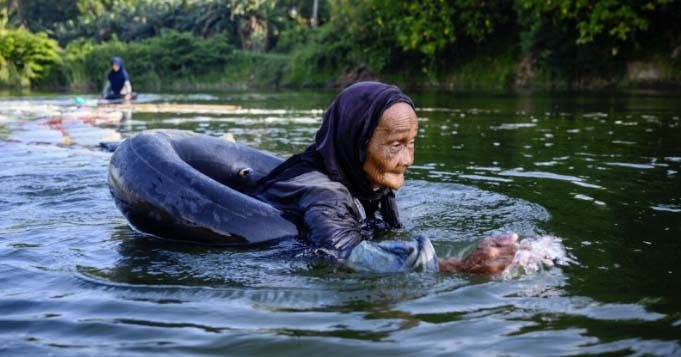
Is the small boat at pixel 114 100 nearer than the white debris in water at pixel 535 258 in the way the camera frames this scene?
No

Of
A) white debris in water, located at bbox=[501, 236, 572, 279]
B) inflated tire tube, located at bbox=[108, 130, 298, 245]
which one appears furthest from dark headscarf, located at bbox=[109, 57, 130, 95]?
white debris in water, located at bbox=[501, 236, 572, 279]

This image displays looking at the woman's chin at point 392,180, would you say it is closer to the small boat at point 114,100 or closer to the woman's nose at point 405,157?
the woman's nose at point 405,157

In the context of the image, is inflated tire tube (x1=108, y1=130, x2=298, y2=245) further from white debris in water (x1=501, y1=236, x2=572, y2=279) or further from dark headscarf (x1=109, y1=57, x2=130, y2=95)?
dark headscarf (x1=109, y1=57, x2=130, y2=95)

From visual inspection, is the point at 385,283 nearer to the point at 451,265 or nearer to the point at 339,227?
the point at 451,265

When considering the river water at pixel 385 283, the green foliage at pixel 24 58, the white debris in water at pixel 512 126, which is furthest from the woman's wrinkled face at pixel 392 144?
the green foliage at pixel 24 58

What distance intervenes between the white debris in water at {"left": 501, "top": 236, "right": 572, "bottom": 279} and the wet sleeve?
1.29ft

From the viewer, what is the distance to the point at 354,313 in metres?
3.20

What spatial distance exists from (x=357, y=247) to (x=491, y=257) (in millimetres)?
693

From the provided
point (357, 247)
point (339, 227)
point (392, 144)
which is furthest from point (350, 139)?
point (357, 247)

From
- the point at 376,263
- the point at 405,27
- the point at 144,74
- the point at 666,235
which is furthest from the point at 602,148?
the point at 144,74

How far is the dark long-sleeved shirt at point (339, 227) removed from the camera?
3834 millimetres

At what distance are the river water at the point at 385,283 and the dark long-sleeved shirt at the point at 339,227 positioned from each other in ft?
0.35

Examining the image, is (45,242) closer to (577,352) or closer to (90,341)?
(90,341)

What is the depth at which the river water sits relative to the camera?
2.87 metres
